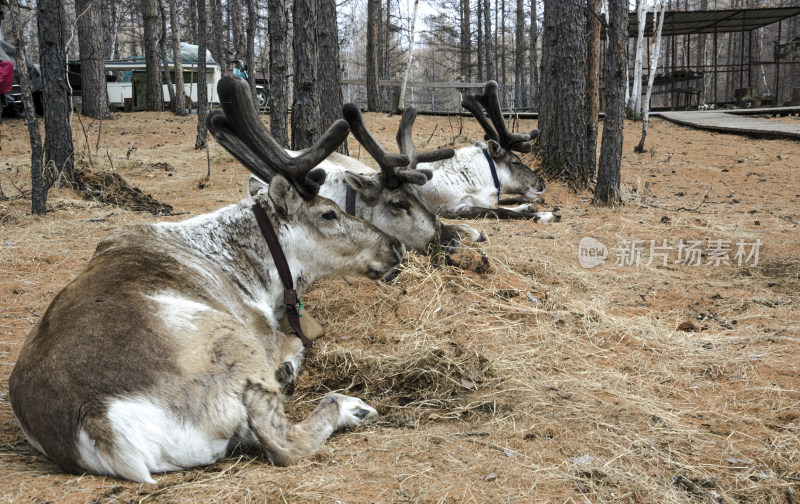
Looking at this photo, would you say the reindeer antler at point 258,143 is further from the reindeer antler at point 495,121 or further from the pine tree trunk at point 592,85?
the pine tree trunk at point 592,85

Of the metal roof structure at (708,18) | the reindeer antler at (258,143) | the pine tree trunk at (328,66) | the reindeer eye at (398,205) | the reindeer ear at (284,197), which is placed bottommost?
the reindeer eye at (398,205)

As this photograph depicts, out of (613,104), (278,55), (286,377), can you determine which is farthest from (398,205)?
(278,55)

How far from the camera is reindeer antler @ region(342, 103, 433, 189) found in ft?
20.3

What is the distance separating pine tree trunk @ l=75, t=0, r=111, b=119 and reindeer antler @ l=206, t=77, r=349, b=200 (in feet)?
56.5

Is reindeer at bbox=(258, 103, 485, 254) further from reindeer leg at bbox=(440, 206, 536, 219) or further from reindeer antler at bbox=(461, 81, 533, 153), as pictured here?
reindeer antler at bbox=(461, 81, 533, 153)

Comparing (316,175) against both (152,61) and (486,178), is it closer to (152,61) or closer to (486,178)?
(486,178)

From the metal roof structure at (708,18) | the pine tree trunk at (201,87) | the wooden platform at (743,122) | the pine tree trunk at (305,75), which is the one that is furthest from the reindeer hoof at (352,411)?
the metal roof structure at (708,18)

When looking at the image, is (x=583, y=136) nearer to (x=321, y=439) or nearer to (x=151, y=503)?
(x=321, y=439)

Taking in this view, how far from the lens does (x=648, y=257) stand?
7.32 m

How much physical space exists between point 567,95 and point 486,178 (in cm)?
234

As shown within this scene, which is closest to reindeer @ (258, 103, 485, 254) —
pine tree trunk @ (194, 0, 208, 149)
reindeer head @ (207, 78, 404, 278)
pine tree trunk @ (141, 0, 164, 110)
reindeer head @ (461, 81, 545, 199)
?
reindeer head @ (207, 78, 404, 278)

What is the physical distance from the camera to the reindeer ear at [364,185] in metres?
6.14

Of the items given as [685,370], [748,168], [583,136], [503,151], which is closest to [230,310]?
[685,370]

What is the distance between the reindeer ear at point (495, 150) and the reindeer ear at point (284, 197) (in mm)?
6039
